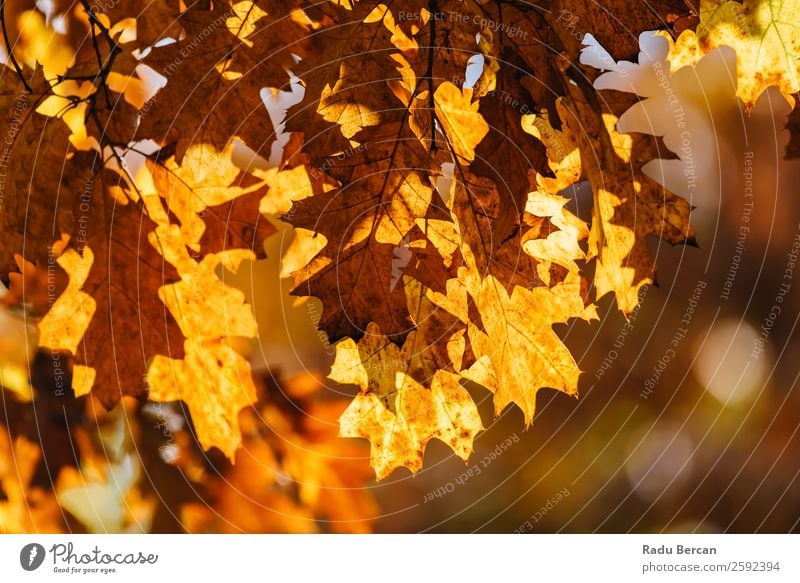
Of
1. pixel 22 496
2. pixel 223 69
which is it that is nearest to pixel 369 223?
pixel 223 69

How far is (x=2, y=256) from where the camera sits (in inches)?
42.1

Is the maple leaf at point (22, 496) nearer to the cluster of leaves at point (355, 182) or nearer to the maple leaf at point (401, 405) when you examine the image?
the cluster of leaves at point (355, 182)

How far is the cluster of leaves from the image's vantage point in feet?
3.07

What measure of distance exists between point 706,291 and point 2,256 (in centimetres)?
140

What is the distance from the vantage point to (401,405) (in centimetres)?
114

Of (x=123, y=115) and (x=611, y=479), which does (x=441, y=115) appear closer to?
(x=123, y=115)
